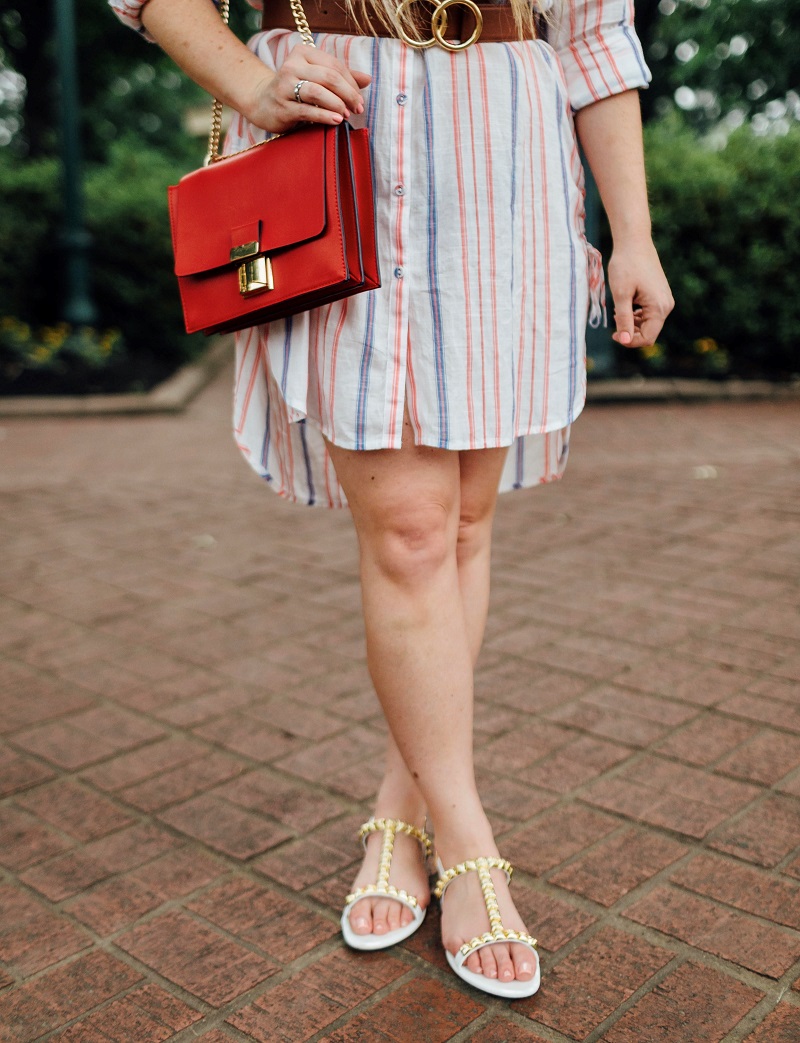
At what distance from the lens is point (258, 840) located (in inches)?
82.3

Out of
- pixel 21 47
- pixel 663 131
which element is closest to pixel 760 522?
pixel 663 131

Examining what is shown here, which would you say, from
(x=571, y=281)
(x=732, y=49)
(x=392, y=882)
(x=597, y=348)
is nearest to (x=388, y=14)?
A: (x=571, y=281)

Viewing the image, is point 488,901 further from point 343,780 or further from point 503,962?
point 343,780

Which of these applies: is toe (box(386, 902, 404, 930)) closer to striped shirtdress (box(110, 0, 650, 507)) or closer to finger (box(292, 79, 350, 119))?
striped shirtdress (box(110, 0, 650, 507))

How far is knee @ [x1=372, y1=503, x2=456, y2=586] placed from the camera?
1.67 metres

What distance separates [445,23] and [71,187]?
8403 millimetres

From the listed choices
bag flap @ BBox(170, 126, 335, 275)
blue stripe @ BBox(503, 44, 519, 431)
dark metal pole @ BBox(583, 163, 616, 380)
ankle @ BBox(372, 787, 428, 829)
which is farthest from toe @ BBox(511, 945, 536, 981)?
dark metal pole @ BBox(583, 163, 616, 380)

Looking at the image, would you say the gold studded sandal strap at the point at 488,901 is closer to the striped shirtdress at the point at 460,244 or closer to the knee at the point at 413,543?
the knee at the point at 413,543

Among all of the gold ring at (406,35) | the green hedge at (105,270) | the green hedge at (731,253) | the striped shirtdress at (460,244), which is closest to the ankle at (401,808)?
the striped shirtdress at (460,244)

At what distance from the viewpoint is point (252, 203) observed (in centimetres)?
163

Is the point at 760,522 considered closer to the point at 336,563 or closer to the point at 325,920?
the point at 336,563

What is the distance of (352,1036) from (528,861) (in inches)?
21.9

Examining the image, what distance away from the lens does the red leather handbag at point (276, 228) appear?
1523 millimetres

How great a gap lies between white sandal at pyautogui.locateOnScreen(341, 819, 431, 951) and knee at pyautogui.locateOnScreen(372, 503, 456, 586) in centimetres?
48
